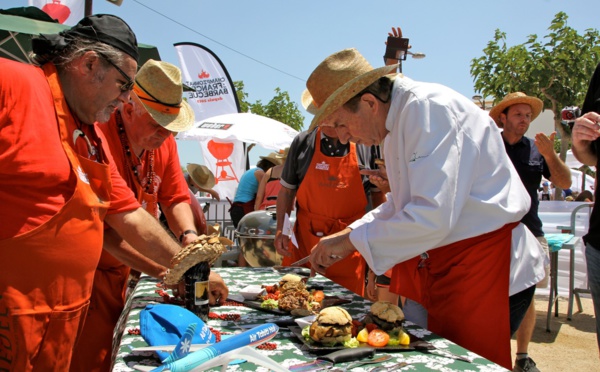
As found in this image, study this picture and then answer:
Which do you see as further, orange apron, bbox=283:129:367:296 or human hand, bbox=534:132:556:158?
human hand, bbox=534:132:556:158

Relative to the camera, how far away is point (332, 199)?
3.31m

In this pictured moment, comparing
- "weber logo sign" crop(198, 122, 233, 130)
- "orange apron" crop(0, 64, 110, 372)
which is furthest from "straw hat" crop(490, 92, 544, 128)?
"weber logo sign" crop(198, 122, 233, 130)

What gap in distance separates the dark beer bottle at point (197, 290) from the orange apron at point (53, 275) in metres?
0.32

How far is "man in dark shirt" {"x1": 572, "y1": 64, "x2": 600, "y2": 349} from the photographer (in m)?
2.21

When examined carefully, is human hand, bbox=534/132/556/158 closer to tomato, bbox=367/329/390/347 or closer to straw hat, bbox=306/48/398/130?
straw hat, bbox=306/48/398/130

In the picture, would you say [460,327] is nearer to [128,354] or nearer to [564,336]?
[128,354]

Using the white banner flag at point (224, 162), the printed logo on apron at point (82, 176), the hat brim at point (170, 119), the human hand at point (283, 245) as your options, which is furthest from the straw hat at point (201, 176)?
the printed logo on apron at point (82, 176)

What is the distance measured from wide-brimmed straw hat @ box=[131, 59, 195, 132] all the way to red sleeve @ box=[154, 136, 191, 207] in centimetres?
33

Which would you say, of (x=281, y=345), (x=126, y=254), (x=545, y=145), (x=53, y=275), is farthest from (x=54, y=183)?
(x=545, y=145)

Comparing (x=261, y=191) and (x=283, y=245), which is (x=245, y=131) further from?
(x=283, y=245)

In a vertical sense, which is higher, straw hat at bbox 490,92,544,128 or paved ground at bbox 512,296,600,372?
straw hat at bbox 490,92,544,128

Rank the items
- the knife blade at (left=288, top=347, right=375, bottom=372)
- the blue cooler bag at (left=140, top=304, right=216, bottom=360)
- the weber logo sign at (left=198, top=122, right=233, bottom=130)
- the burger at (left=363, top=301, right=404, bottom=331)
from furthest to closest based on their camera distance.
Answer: the weber logo sign at (left=198, top=122, right=233, bottom=130) → the burger at (left=363, top=301, right=404, bottom=331) → the blue cooler bag at (left=140, top=304, right=216, bottom=360) → the knife blade at (left=288, top=347, right=375, bottom=372)

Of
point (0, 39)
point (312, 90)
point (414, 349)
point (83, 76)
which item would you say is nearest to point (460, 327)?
point (414, 349)

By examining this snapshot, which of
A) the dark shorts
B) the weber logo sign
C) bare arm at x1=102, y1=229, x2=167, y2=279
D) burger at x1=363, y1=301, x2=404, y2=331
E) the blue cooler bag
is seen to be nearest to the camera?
the blue cooler bag
